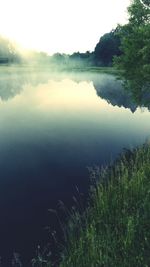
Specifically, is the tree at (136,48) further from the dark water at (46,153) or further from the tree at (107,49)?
the tree at (107,49)

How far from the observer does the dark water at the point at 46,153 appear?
42.9 feet

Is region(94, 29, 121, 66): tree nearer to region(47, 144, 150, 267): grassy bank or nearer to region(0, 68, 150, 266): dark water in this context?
region(0, 68, 150, 266): dark water

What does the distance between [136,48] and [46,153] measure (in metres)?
8.95

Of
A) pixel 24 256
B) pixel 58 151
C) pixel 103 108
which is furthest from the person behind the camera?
pixel 103 108

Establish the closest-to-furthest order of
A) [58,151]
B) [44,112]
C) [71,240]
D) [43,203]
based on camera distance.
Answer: [71,240]
[43,203]
[58,151]
[44,112]

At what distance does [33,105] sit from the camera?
143 feet

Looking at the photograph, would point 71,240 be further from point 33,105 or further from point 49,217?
point 33,105

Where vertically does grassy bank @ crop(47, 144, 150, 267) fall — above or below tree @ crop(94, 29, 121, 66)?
below

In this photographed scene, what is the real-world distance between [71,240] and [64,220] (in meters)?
2.88

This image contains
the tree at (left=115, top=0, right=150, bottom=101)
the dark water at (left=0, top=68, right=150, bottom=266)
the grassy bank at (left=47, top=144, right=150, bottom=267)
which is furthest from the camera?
the tree at (left=115, top=0, right=150, bottom=101)

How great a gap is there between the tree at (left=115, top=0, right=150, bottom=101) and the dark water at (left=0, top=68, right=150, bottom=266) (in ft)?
14.7

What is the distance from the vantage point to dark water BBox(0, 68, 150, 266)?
42.9 ft

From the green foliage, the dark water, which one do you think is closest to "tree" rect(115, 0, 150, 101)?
the dark water

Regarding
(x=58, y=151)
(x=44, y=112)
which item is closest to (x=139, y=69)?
(x=58, y=151)
